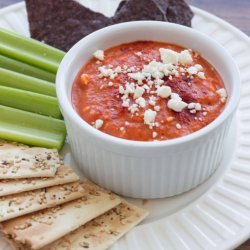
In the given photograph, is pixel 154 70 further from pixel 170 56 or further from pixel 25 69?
pixel 25 69

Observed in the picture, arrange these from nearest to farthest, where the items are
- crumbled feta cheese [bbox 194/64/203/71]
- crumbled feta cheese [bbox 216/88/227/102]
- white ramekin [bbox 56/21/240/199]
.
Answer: white ramekin [bbox 56/21/240/199] < crumbled feta cheese [bbox 216/88/227/102] < crumbled feta cheese [bbox 194/64/203/71]

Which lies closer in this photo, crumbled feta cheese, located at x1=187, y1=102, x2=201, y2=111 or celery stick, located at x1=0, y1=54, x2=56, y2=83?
crumbled feta cheese, located at x1=187, y1=102, x2=201, y2=111

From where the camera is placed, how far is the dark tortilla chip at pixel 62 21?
3355 mm

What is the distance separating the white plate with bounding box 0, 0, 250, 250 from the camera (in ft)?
8.03

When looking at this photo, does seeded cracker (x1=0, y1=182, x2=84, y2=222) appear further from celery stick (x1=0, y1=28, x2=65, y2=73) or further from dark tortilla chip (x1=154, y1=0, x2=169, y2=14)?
dark tortilla chip (x1=154, y1=0, x2=169, y2=14)

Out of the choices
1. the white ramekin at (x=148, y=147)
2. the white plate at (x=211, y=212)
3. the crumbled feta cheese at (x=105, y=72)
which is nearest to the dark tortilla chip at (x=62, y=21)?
the white ramekin at (x=148, y=147)

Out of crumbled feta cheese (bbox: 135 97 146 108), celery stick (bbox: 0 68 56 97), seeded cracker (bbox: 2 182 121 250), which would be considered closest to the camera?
seeded cracker (bbox: 2 182 121 250)

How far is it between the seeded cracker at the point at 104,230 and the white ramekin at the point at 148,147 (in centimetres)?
15

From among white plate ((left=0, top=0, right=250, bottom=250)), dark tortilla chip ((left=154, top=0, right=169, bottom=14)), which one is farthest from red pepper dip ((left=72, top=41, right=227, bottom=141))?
dark tortilla chip ((left=154, top=0, right=169, bottom=14))

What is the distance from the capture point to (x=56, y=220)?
95.0 inches

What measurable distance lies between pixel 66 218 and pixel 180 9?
1.70m

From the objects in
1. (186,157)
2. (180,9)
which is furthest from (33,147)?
(180,9)

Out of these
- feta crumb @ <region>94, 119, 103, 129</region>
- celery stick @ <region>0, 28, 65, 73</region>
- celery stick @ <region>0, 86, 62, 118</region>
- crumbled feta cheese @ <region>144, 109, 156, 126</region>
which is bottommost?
celery stick @ <region>0, 86, 62, 118</region>

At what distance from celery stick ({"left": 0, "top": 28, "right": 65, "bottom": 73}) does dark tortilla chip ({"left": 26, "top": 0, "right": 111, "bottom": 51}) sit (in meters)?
0.14
